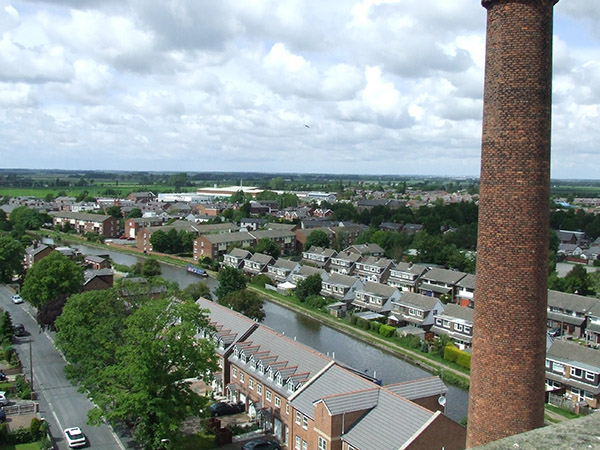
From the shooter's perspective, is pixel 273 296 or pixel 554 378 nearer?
pixel 554 378

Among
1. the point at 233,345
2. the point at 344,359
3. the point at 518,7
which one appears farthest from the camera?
the point at 344,359

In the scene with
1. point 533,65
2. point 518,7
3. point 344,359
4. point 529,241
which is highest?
point 518,7

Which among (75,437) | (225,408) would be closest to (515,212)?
(225,408)

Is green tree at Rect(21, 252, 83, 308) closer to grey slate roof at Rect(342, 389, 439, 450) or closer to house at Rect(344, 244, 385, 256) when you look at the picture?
grey slate roof at Rect(342, 389, 439, 450)

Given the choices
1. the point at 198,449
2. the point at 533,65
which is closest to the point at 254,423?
the point at 198,449

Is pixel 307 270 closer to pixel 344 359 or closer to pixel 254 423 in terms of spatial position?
pixel 344 359

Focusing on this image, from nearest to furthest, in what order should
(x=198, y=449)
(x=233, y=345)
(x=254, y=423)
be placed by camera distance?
1. (x=198, y=449)
2. (x=254, y=423)
3. (x=233, y=345)
